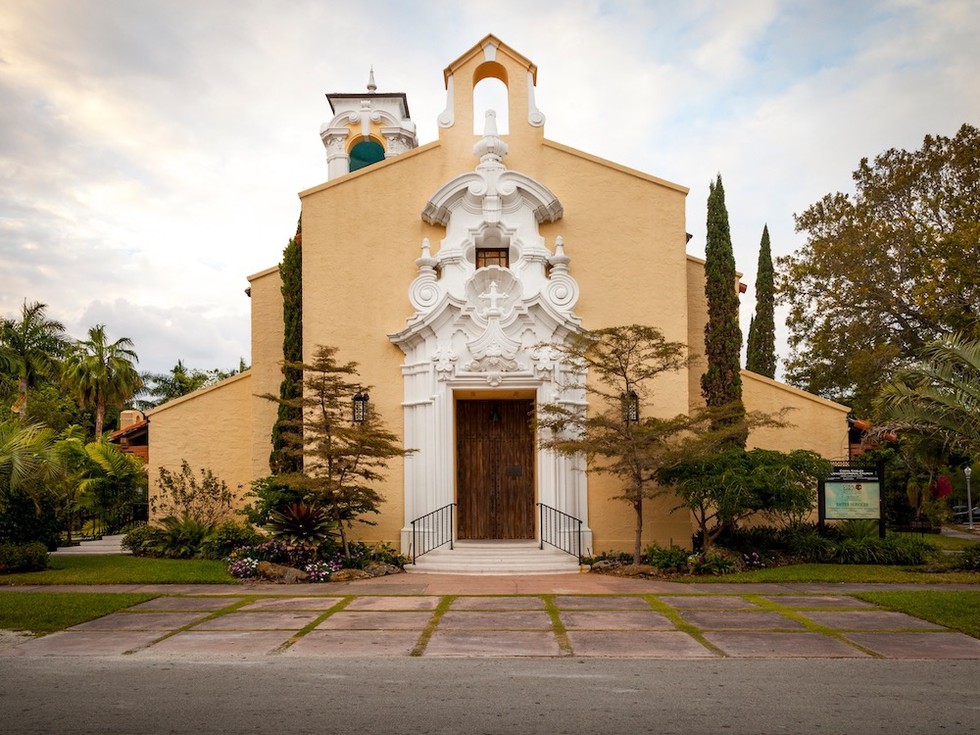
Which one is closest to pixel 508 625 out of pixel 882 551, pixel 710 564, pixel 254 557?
pixel 710 564

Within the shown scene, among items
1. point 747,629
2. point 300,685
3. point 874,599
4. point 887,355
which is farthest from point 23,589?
point 887,355

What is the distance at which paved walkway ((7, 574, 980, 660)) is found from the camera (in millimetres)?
9094

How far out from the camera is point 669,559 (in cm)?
1513

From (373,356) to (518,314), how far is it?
3.06 meters

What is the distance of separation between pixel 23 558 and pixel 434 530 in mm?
7267

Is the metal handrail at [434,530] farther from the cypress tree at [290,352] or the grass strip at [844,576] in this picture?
the grass strip at [844,576]

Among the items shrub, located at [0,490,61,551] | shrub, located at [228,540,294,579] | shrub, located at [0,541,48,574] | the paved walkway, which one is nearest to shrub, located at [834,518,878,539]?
the paved walkway

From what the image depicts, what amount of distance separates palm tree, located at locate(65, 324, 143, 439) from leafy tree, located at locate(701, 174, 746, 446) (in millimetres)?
27941

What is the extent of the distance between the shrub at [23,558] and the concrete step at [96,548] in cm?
369

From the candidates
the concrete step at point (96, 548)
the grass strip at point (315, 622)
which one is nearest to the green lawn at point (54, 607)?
the grass strip at point (315, 622)

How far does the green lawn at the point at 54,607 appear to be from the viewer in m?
10.5

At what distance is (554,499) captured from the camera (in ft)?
54.8

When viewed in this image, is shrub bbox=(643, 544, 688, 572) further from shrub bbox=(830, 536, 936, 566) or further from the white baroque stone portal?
shrub bbox=(830, 536, 936, 566)

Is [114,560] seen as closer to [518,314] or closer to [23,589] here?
[23,589]
